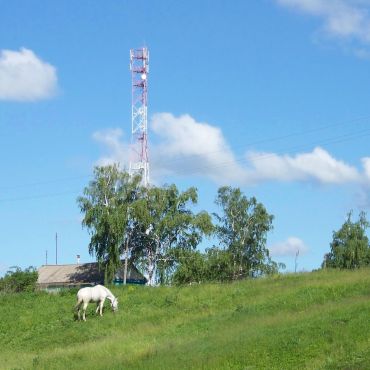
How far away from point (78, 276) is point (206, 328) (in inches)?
2044

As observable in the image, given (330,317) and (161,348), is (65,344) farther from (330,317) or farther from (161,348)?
(330,317)

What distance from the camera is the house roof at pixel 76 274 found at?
237ft

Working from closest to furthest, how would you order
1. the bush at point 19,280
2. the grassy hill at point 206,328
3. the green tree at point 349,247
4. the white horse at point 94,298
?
the grassy hill at point 206,328, the white horse at point 94,298, the bush at point 19,280, the green tree at point 349,247

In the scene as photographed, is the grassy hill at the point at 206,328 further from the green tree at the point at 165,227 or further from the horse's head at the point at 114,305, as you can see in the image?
the green tree at the point at 165,227

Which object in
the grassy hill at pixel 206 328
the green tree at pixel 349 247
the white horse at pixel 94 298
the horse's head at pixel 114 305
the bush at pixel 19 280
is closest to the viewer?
the grassy hill at pixel 206 328

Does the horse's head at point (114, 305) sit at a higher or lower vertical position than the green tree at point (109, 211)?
lower

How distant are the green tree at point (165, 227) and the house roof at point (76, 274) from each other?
263 cm

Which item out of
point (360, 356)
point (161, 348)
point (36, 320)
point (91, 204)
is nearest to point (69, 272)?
point (91, 204)

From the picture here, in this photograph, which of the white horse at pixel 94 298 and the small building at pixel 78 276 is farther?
the small building at pixel 78 276

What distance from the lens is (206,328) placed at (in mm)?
28297

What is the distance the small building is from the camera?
236 feet

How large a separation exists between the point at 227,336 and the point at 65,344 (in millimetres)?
8083

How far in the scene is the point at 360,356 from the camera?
1858cm

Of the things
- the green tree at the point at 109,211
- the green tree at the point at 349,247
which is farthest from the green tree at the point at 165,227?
the green tree at the point at 349,247
